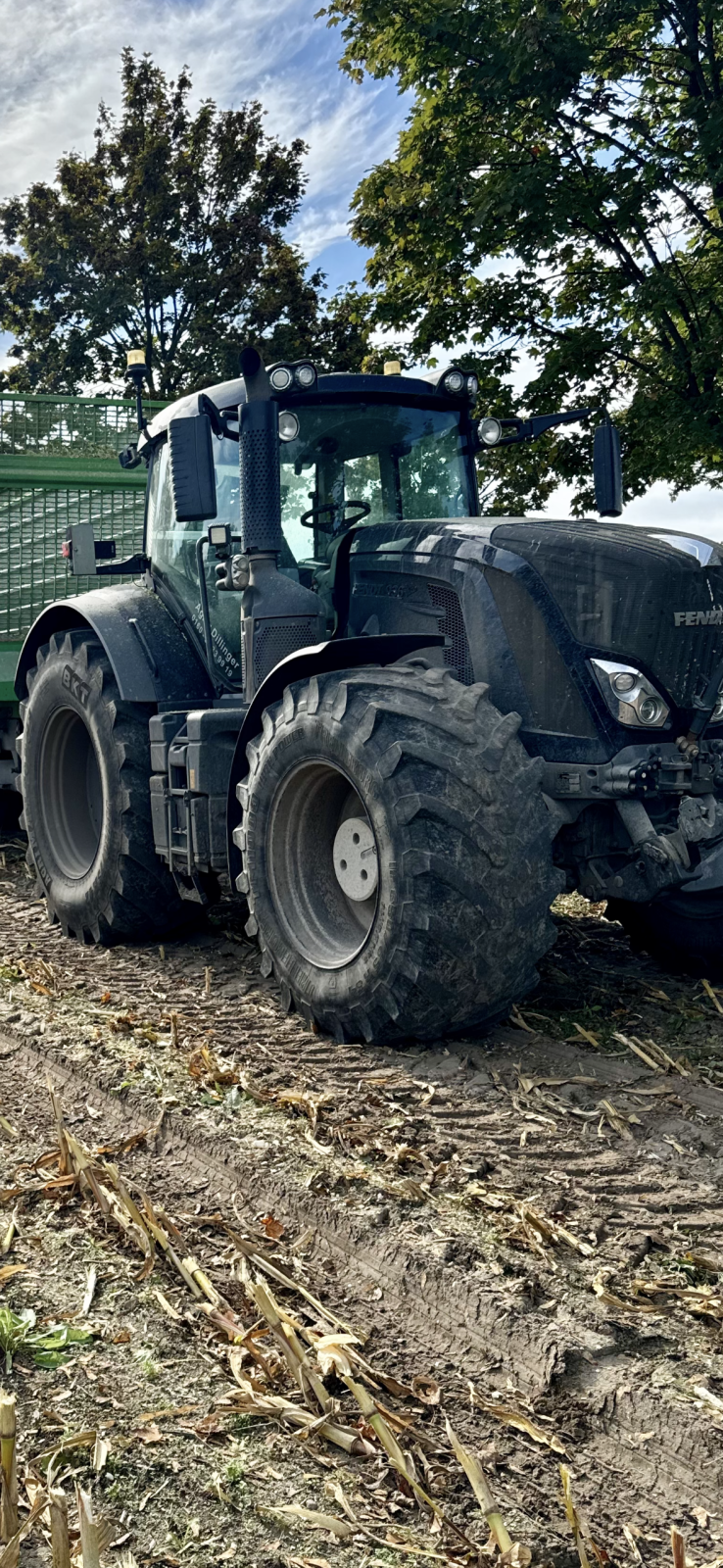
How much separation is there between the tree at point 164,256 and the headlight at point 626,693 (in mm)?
18326

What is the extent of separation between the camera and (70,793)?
7004mm

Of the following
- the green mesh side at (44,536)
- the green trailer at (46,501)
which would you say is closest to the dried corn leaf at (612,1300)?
the green trailer at (46,501)

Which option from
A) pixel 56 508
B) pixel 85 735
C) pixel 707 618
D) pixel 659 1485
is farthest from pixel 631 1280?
pixel 56 508

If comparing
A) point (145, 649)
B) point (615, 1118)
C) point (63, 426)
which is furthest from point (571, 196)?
point (615, 1118)

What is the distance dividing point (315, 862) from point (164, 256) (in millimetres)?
19303

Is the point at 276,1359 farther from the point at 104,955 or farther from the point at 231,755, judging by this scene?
the point at 104,955

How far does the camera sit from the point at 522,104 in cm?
1143

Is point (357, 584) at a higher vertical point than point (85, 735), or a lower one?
higher

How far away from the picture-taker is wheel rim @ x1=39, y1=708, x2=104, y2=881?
6.86 meters

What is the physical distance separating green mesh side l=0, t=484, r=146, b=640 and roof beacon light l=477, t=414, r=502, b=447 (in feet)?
12.3

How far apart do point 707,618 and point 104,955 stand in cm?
307

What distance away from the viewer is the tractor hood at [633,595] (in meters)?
4.80

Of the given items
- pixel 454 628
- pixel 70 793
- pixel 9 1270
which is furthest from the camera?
pixel 70 793

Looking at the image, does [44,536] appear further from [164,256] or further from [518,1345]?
[164,256]
